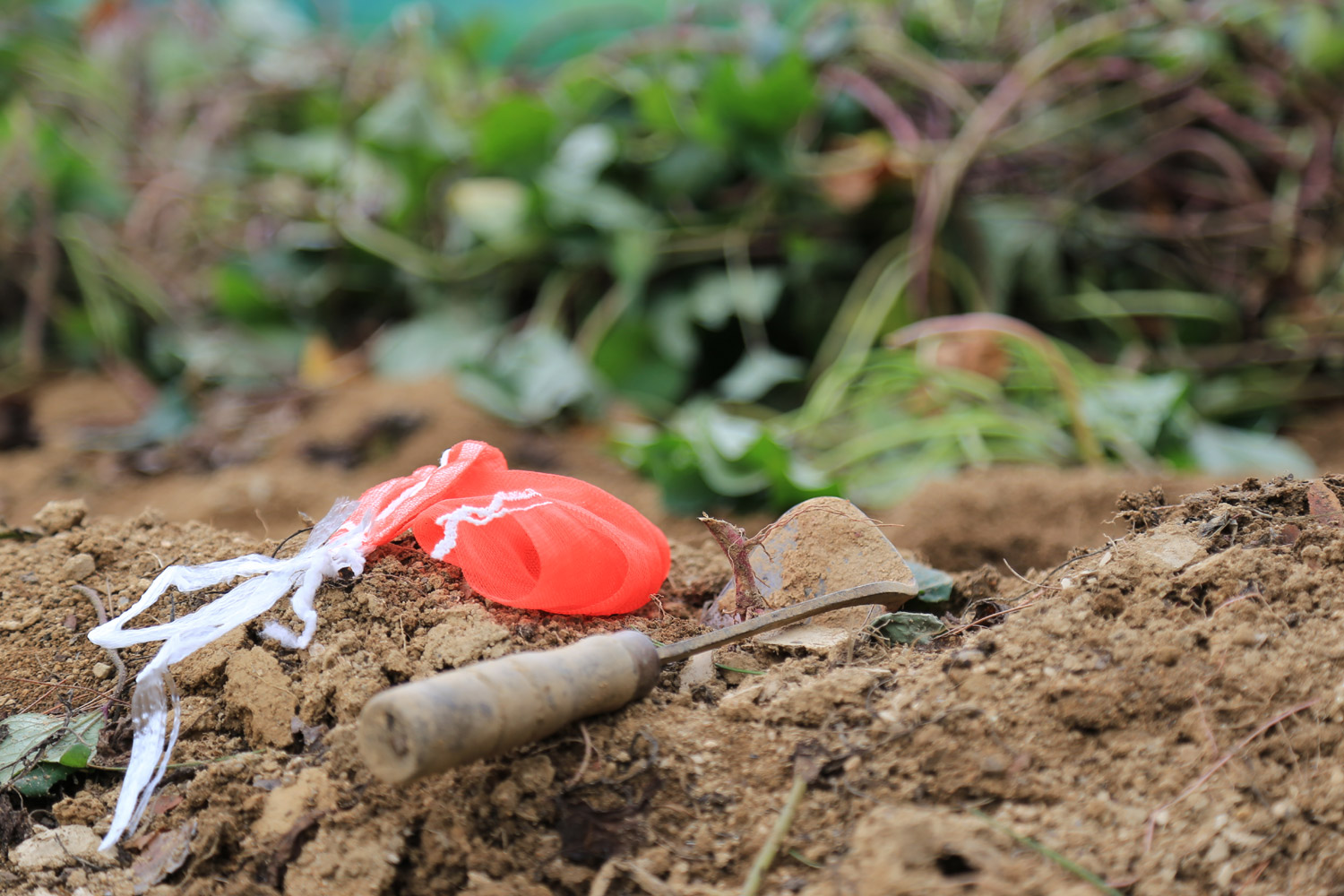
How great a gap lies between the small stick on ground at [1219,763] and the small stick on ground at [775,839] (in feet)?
0.80

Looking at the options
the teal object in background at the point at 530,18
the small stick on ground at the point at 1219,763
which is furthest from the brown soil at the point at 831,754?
the teal object in background at the point at 530,18

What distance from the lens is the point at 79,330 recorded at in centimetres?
379

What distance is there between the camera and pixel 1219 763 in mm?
803

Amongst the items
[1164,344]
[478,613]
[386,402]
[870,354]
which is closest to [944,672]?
[478,613]

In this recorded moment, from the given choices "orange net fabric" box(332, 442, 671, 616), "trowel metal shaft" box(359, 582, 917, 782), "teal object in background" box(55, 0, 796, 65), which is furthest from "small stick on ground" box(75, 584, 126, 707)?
"teal object in background" box(55, 0, 796, 65)

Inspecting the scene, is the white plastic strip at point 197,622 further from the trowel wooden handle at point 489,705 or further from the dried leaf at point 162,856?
the trowel wooden handle at point 489,705

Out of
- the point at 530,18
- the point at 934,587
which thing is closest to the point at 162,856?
the point at 934,587

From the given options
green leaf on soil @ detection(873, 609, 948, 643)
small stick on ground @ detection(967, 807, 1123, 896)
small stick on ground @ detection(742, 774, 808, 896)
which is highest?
small stick on ground @ detection(967, 807, 1123, 896)

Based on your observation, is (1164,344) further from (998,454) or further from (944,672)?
(944,672)

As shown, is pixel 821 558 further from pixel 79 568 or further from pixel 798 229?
pixel 798 229

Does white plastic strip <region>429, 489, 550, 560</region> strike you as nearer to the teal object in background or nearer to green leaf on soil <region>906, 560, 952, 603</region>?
green leaf on soil <region>906, 560, 952, 603</region>

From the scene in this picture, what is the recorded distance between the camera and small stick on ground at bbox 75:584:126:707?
1019 millimetres

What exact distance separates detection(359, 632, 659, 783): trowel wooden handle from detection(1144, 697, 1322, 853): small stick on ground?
0.40m

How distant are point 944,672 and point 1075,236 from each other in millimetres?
2950
